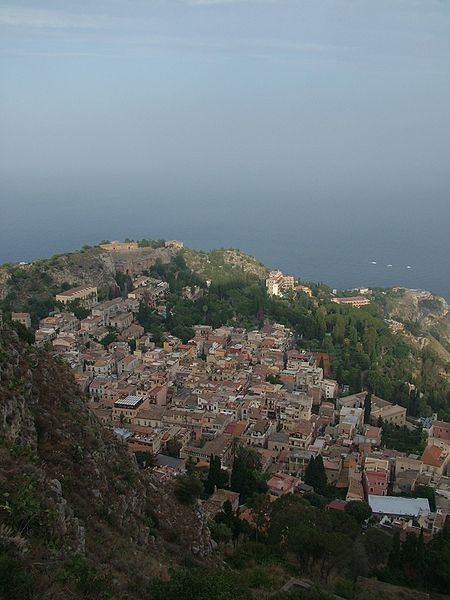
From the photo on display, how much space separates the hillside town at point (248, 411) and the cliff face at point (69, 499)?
3374 millimetres

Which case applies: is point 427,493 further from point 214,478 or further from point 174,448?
point 174,448

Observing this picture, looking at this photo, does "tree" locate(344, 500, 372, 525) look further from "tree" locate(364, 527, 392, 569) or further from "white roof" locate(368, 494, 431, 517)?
"tree" locate(364, 527, 392, 569)

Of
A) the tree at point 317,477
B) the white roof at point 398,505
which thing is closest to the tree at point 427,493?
the white roof at point 398,505

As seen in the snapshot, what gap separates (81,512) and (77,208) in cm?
8121

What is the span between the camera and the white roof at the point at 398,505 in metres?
13.5

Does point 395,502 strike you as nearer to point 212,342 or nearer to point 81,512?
point 81,512

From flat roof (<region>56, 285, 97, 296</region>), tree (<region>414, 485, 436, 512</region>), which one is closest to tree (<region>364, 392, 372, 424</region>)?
tree (<region>414, 485, 436, 512</region>)

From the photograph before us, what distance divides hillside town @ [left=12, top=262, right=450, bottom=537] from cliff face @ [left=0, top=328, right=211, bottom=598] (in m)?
3.37

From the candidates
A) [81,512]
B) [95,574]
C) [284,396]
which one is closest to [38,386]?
[81,512]

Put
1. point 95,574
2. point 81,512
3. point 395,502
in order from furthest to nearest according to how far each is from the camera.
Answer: point 395,502 → point 81,512 → point 95,574

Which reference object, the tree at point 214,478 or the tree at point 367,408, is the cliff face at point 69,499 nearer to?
the tree at point 214,478

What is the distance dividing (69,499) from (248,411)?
12.1 metres

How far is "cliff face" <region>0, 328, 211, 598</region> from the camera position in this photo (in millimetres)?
5120

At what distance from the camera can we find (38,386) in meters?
8.71
